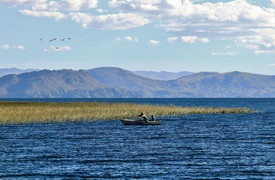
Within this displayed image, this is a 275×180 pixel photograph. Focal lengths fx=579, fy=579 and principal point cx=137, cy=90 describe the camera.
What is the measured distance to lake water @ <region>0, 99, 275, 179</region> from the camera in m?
38.6

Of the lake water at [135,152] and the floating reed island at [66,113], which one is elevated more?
the floating reed island at [66,113]

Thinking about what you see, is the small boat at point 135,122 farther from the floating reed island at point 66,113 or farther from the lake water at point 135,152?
the floating reed island at point 66,113

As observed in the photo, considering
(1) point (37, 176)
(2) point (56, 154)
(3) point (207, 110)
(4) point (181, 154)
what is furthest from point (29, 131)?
(3) point (207, 110)

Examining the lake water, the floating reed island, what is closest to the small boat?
the lake water

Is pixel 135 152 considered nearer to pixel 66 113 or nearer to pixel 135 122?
pixel 135 122

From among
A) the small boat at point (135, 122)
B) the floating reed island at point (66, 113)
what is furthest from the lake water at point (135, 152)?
the floating reed island at point (66, 113)

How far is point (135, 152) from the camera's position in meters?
49.6

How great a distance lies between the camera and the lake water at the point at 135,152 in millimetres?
38594

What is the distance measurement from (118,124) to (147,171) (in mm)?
45133

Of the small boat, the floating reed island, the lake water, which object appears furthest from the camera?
the floating reed island

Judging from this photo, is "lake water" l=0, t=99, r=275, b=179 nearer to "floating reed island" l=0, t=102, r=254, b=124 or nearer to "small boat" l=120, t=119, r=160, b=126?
"small boat" l=120, t=119, r=160, b=126

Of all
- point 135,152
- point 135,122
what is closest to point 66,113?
point 135,122

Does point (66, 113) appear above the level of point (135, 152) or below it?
above

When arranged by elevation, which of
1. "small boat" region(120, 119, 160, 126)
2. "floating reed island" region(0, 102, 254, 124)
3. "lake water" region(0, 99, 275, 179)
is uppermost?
"floating reed island" region(0, 102, 254, 124)
